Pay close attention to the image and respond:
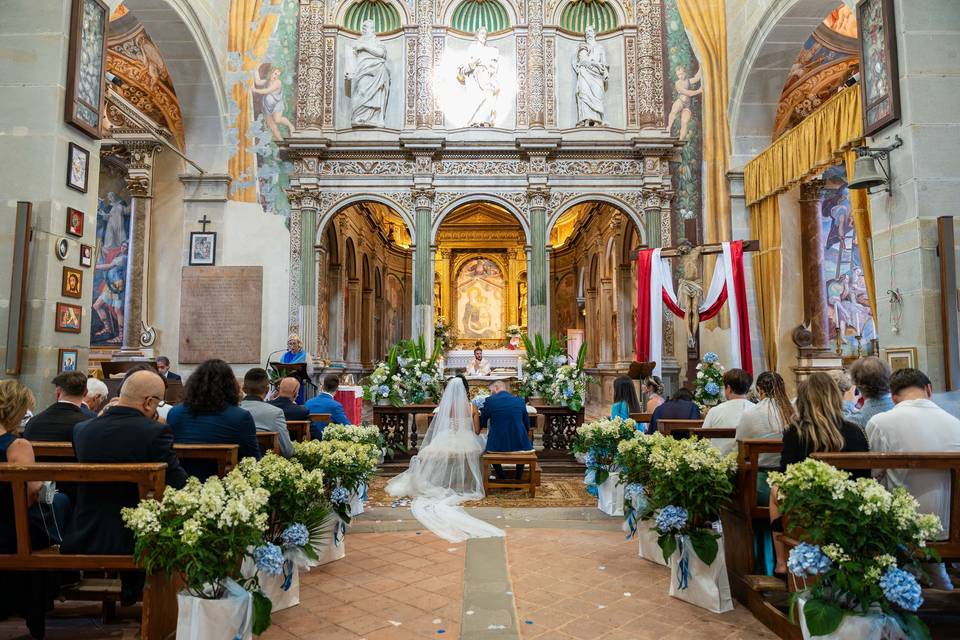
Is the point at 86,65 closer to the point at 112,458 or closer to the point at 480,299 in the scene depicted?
the point at 112,458

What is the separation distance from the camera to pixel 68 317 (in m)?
6.53

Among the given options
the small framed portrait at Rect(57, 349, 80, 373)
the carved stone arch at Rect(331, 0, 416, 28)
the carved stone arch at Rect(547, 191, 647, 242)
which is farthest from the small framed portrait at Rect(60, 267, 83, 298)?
the carved stone arch at Rect(331, 0, 416, 28)

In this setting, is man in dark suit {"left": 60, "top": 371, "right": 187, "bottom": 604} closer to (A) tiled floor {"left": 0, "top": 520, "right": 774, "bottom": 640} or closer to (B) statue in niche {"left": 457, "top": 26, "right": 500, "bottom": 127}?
(A) tiled floor {"left": 0, "top": 520, "right": 774, "bottom": 640}

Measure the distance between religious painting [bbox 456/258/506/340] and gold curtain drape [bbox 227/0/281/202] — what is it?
311 inches

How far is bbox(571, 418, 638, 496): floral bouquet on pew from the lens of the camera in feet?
18.9

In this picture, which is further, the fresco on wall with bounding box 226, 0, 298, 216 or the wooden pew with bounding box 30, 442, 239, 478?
the fresco on wall with bounding box 226, 0, 298, 216

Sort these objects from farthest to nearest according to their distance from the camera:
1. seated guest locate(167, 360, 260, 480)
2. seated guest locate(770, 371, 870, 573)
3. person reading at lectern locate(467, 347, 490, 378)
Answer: person reading at lectern locate(467, 347, 490, 378) → seated guest locate(167, 360, 260, 480) → seated guest locate(770, 371, 870, 573)

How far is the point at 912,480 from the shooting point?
3.14 metres

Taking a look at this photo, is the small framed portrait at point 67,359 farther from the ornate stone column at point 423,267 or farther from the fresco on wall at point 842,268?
the fresco on wall at point 842,268

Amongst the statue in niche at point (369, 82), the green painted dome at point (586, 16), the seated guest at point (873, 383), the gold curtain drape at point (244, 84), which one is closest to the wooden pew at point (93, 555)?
the seated guest at point (873, 383)

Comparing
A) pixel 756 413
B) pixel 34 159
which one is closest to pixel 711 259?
pixel 756 413

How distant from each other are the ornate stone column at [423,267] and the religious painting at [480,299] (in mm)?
6408

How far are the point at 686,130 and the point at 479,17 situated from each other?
5000mm

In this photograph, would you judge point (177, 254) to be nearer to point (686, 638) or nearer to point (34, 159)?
point (34, 159)
